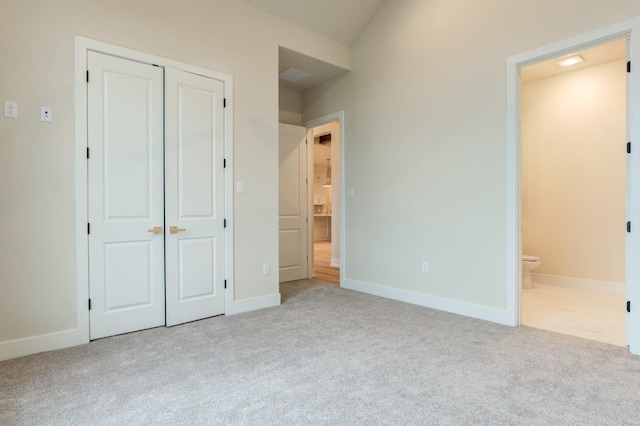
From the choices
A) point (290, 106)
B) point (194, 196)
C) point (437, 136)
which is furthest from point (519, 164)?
point (290, 106)

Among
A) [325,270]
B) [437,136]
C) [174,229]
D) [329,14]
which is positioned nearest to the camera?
[174,229]

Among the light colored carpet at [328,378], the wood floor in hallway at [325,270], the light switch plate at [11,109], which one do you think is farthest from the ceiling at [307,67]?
the light colored carpet at [328,378]

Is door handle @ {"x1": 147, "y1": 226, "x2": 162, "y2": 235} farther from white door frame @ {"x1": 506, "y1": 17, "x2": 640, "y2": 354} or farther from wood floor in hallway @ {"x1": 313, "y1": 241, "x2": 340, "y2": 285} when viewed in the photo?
white door frame @ {"x1": 506, "y1": 17, "x2": 640, "y2": 354}

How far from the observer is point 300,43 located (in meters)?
4.26

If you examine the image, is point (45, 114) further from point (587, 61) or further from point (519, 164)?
point (587, 61)

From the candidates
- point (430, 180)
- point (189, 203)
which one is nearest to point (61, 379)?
point (189, 203)

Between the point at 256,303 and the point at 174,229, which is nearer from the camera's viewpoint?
the point at 174,229

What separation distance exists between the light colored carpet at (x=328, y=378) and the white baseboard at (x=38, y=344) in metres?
0.10

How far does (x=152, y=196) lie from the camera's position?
3186 mm

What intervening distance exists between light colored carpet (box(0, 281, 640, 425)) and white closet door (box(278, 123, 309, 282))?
2174 millimetres

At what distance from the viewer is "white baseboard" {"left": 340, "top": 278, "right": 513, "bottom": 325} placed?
336 centimetres

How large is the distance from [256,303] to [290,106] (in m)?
3.13

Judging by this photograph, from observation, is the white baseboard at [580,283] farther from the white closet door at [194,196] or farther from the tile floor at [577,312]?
the white closet door at [194,196]

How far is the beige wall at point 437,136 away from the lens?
3.31 m
